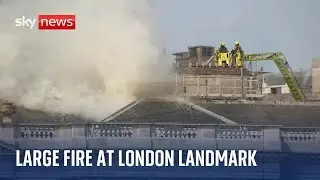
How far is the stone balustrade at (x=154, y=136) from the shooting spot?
12.4 metres

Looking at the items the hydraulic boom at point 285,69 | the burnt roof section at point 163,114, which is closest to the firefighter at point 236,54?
the hydraulic boom at point 285,69

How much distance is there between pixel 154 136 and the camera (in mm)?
12484

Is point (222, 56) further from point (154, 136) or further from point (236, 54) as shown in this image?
point (154, 136)

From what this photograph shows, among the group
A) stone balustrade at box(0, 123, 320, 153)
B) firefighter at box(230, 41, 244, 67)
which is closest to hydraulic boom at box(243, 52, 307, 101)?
firefighter at box(230, 41, 244, 67)

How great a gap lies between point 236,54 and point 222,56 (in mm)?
336

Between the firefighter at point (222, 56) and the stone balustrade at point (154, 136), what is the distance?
123 centimetres

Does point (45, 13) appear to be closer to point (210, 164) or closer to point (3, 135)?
point (3, 135)

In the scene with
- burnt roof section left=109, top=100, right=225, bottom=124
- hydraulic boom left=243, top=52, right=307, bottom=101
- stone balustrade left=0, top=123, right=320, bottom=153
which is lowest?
stone balustrade left=0, top=123, right=320, bottom=153

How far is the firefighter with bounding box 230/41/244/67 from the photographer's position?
12917 millimetres

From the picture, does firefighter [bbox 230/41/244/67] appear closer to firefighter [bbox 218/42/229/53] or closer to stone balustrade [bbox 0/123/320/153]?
firefighter [bbox 218/42/229/53]

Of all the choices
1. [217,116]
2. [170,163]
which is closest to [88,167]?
[170,163]

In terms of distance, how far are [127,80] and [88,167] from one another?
1374 mm

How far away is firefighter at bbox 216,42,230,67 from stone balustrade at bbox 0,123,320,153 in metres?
1.23

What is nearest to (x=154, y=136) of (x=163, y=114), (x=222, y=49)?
(x=163, y=114)
